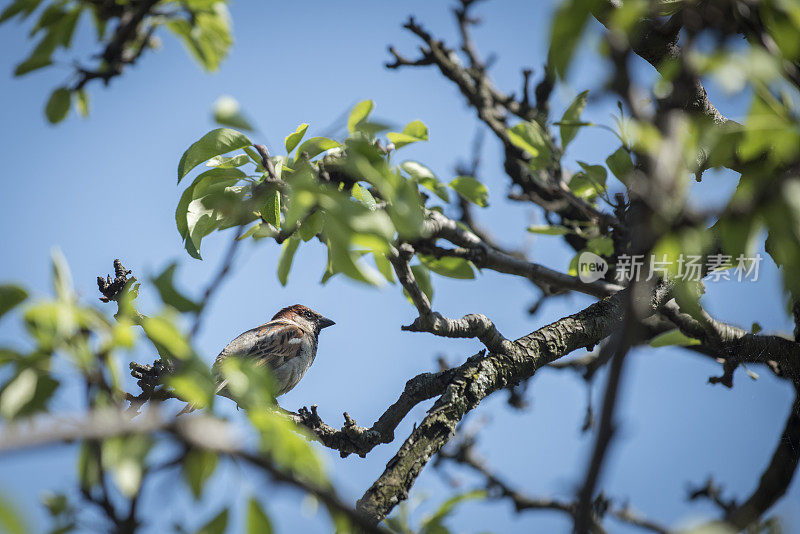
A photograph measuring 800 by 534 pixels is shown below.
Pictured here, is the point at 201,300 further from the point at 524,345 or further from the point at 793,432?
the point at 793,432

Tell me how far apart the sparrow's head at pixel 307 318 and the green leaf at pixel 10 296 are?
6.17 m

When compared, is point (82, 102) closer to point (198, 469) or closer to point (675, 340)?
point (198, 469)

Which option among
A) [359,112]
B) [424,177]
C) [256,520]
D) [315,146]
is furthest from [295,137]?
[256,520]

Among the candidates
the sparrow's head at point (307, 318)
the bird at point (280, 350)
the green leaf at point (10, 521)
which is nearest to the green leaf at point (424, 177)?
the green leaf at point (10, 521)

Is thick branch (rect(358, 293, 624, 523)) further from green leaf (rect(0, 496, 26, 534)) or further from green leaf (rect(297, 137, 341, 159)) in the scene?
green leaf (rect(0, 496, 26, 534))

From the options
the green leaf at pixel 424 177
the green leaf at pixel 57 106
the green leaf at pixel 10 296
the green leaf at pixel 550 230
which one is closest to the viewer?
the green leaf at pixel 10 296

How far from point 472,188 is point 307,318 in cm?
477

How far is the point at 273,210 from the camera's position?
2854mm

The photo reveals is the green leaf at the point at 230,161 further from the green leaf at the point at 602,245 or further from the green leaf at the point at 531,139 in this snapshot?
the green leaf at the point at 602,245

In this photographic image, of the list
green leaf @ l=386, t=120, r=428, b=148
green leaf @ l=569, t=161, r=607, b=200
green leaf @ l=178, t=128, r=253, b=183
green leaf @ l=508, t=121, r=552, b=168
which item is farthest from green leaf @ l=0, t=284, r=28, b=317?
green leaf @ l=569, t=161, r=607, b=200

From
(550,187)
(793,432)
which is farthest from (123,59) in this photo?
(793,432)

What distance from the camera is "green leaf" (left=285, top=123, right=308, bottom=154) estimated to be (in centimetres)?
258

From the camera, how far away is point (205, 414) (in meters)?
1.43

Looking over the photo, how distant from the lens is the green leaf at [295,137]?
2578 millimetres
